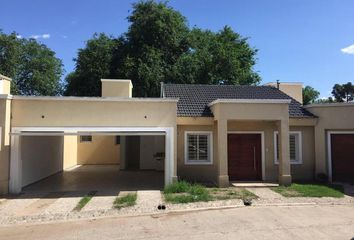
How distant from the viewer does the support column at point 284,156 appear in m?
16.7

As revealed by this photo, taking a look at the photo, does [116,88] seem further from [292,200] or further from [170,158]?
[292,200]

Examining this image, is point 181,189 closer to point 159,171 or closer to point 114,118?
point 114,118

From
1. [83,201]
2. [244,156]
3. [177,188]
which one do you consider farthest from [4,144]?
[244,156]

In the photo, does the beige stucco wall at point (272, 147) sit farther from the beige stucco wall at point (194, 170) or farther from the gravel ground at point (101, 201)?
the gravel ground at point (101, 201)

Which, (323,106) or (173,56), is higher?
(173,56)

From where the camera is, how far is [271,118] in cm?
1697

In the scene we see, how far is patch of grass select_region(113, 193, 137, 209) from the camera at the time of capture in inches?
497

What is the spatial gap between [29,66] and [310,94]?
1653 inches

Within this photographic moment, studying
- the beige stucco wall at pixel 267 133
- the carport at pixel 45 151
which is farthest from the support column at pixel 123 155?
the beige stucco wall at pixel 267 133

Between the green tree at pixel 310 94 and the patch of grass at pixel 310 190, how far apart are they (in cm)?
4257

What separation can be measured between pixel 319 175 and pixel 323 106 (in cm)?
343

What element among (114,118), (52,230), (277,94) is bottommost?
(52,230)

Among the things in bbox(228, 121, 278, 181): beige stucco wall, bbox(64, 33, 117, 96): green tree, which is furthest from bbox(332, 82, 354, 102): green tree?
bbox(228, 121, 278, 181): beige stucco wall

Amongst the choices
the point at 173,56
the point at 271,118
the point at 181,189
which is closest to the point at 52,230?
the point at 181,189
